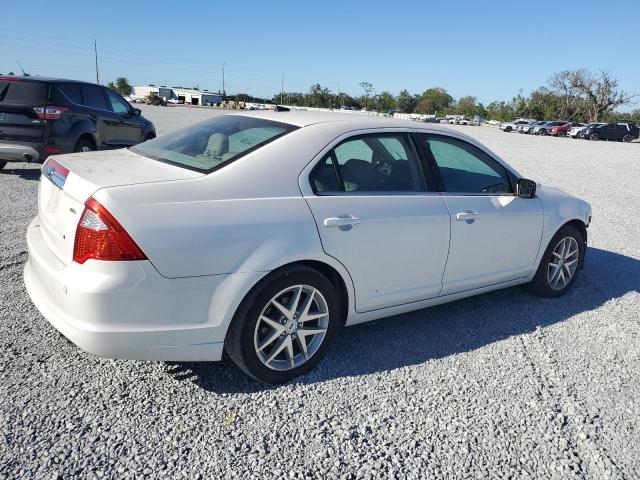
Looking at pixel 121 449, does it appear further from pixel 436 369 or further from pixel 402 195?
pixel 402 195

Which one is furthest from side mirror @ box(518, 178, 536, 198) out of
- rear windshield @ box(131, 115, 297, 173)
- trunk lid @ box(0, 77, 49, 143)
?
trunk lid @ box(0, 77, 49, 143)

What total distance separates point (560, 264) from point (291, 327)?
9.39 ft

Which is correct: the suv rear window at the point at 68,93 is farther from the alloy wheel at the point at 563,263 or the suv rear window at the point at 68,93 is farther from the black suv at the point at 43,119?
the alloy wheel at the point at 563,263

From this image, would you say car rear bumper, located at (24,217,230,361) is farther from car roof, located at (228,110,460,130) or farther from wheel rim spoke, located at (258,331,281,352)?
car roof, located at (228,110,460,130)

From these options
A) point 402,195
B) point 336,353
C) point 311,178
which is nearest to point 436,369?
point 336,353

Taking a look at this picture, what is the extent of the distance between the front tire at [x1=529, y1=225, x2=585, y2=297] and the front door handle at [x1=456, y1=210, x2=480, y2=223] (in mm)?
1164

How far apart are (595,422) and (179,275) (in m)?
2.41

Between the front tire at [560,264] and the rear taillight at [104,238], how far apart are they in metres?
3.51

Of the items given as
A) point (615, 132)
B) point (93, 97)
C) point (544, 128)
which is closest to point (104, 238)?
point (93, 97)

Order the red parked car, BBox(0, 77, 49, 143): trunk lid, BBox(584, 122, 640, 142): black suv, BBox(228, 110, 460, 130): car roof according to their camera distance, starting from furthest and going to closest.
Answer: the red parked car → BBox(584, 122, 640, 142): black suv → BBox(0, 77, 49, 143): trunk lid → BBox(228, 110, 460, 130): car roof

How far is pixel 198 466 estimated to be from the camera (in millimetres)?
2389

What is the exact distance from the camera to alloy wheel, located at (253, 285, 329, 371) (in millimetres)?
Answer: 3014

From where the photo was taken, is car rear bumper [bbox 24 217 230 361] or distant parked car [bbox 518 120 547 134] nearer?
car rear bumper [bbox 24 217 230 361]

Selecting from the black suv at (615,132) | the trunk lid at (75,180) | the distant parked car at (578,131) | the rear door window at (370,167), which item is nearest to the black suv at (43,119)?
the trunk lid at (75,180)
